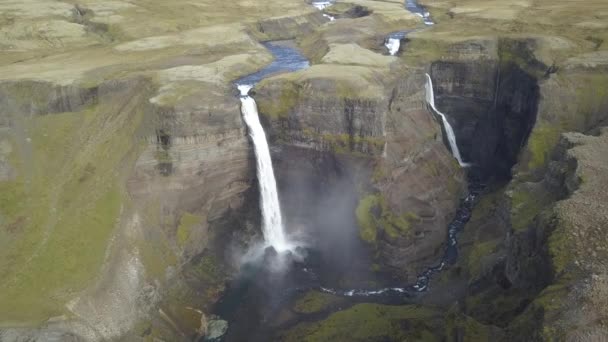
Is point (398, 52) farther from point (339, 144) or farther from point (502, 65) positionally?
point (339, 144)

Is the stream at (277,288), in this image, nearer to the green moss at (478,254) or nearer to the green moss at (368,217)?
the green moss at (478,254)

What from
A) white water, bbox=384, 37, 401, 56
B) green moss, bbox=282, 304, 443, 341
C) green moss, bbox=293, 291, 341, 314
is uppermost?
white water, bbox=384, 37, 401, 56

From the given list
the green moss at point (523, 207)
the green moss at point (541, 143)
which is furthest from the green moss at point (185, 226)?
the green moss at point (541, 143)

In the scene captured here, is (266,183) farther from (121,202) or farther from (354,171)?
(121,202)

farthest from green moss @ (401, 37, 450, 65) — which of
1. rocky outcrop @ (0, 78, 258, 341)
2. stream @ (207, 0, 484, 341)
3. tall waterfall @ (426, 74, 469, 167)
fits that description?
rocky outcrop @ (0, 78, 258, 341)

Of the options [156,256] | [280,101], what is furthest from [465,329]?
[280,101]

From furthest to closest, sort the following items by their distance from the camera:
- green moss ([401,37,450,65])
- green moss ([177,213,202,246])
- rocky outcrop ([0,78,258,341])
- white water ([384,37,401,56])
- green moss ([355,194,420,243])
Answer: white water ([384,37,401,56]) → green moss ([401,37,450,65]) → green moss ([355,194,420,243]) → green moss ([177,213,202,246]) → rocky outcrop ([0,78,258,341])

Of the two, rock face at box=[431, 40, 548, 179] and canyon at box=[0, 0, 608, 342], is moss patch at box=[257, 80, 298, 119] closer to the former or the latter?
canyon at box=[0, 0, 608, 342]
